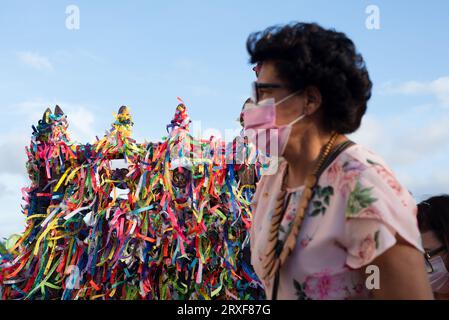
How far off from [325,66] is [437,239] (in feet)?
4.40

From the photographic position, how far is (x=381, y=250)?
1115 millimetres

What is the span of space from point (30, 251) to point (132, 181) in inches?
37.8

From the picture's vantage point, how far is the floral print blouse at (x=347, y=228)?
115cm

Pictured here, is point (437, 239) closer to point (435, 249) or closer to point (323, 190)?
point (435, 249)

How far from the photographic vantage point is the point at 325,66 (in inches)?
54.1

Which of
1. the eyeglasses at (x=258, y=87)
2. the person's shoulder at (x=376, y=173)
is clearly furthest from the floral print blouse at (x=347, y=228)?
the eyeglasses at (x=258, y=87)

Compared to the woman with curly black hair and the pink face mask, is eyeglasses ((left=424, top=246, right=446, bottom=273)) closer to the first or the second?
the woman with curly black hair

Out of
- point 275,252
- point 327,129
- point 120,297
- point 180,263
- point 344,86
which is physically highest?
point 344,86

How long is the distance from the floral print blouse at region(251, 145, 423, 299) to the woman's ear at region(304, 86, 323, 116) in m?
0.18

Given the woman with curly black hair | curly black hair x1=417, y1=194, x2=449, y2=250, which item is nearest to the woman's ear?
the woman with curly black hair

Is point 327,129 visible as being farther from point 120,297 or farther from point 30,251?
point 30,251

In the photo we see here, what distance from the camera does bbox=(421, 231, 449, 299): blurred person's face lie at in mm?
2248

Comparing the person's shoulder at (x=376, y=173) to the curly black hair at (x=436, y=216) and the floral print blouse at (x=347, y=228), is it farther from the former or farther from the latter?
the curly black hair at (x=436, y=216)
